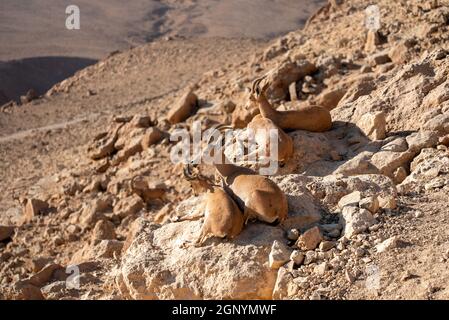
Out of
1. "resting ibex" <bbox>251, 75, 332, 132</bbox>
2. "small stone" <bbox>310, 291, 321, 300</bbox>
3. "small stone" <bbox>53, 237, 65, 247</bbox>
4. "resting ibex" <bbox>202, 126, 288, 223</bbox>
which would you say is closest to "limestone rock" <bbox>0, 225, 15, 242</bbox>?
"small stone" <bbox>53, 237, 65, 247</bbox>

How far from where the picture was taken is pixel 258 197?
6273 millimetres

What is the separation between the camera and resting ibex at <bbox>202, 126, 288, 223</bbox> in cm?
621

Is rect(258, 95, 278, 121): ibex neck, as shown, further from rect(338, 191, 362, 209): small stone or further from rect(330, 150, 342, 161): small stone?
rect(338, 191, 362, 209): small stone

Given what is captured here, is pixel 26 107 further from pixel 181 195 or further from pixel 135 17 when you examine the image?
pixel 135 17

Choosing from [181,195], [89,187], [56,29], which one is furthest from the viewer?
[56,29]

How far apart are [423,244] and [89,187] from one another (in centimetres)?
837

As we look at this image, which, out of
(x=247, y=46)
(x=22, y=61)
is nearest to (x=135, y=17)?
(x=22, y=61)

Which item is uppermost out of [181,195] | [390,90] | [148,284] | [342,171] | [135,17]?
[390,90]

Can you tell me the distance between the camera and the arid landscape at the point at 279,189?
586 centimetres

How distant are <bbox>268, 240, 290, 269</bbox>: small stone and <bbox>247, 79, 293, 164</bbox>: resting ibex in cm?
205

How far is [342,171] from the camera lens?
7.64m

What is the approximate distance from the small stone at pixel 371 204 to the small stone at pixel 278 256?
846 mm

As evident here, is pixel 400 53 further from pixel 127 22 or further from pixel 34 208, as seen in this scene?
pixel 127 22

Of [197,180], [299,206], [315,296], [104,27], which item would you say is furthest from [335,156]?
[104,27]
